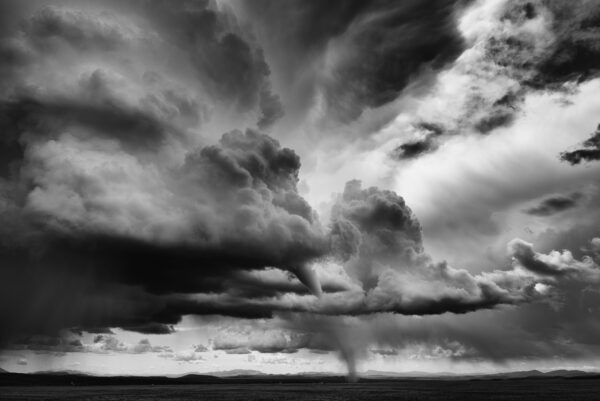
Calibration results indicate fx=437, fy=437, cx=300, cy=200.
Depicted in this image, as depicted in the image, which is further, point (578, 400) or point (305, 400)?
point (305, 400)

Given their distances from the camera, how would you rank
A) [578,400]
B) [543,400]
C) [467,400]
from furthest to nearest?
1. [467,400]
2. [543,400]
3. [578,400]

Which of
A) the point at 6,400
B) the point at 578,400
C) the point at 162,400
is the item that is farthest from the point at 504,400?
A: the point at 6,400

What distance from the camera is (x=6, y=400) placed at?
627 ft

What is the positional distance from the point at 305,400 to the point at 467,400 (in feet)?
233

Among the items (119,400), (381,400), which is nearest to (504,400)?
(381,400)

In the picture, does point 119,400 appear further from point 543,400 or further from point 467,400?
point 543,400

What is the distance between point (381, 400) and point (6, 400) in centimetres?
16296

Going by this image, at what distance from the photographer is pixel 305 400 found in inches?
7333

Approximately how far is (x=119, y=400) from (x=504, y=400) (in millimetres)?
166941

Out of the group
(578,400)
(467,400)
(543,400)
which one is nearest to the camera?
(578,400)

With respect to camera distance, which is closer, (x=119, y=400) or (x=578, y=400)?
(x=578, y=400)

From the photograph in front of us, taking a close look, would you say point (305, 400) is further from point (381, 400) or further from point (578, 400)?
point (578, 400)

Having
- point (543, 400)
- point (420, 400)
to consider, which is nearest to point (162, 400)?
point (420, 400)

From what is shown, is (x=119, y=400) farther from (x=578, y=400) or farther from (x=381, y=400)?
(x=578, y=400)
